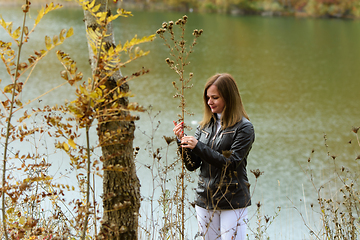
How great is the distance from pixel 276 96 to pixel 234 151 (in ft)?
30.8

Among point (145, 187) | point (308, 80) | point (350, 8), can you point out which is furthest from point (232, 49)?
point (350, 8)

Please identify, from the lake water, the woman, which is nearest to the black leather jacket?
the woman

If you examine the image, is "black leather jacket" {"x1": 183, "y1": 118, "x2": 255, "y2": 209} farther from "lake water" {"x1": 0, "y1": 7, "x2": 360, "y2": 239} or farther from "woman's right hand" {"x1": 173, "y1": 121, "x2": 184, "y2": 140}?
"lake water" {"x1": 0, "y1": 7, "x2": 360, "y2": 239}

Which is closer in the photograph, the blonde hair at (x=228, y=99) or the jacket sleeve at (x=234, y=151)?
the jacket sleeve at (x=234, y=151)

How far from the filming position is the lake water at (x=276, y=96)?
17.9 ft

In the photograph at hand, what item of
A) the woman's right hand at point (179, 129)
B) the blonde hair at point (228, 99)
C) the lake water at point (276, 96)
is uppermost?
the lake water at point (276, 96)

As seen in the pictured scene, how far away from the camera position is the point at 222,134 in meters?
1.80

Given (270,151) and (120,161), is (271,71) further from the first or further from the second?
(120,161)

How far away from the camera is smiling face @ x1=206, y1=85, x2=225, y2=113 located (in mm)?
1801

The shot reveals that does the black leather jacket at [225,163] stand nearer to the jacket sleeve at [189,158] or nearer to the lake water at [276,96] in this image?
the jacket sleeve at [189,158]

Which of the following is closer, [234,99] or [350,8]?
[234,99]

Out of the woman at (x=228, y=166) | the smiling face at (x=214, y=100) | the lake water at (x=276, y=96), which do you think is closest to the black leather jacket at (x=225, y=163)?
the woman at (x=228, y=166)

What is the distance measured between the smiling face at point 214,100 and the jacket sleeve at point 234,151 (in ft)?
0.50

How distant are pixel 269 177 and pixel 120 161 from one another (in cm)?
491
